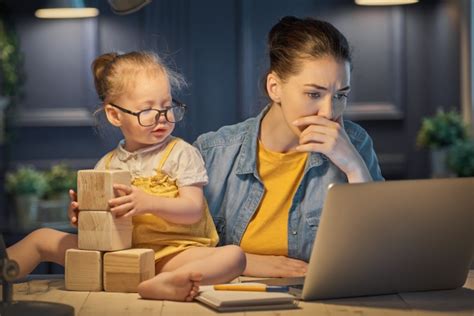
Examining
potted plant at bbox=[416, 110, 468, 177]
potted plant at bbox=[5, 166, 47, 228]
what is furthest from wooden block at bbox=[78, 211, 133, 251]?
potted plant at bbox=[416, 110, 468, 177]

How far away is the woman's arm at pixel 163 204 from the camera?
189cm

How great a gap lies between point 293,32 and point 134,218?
58 cm

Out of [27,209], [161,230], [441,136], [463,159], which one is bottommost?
[27,209]

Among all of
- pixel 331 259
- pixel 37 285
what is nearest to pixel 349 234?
pixel 331 259

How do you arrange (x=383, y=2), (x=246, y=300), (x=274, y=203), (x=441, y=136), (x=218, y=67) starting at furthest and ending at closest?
(x=218, y=67)
(x=383, y=2)
(x=441, y=136)
(x=274, y=203)
(x=246, y=300)

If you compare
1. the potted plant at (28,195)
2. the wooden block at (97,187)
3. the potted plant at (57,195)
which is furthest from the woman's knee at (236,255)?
the potted plant at (28,195)

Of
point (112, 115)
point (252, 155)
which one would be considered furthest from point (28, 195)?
point (112, 115)

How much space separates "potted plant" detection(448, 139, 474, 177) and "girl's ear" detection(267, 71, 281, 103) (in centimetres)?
365

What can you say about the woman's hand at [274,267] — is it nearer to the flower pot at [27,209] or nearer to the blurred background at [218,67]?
the flower pot at [27,209]

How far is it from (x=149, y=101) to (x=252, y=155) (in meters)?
0.37

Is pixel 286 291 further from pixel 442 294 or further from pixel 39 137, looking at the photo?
pixel 39 137

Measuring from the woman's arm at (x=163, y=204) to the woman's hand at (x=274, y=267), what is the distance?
0.18 meters

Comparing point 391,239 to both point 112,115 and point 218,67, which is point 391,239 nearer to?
point 112,115

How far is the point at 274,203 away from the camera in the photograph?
2.29m
